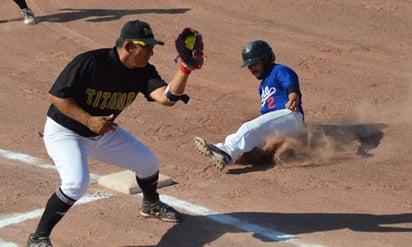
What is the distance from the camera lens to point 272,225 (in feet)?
22.7

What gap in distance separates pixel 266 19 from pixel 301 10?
2.28ft

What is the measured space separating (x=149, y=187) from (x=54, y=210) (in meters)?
1.03

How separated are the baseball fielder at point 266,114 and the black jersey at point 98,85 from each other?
1660 mm

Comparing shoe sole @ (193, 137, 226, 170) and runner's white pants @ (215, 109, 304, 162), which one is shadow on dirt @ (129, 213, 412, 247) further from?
runner's white pants @ (215, 109, 304, 162)

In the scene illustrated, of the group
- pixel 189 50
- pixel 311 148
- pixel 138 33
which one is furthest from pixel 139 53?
pixel 311 148

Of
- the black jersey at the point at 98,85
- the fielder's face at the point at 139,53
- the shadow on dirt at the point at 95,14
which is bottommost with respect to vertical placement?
the shadow on dirt at the point at 95,14

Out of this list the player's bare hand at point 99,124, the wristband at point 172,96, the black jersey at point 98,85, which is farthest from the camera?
the wristband at point 172,96

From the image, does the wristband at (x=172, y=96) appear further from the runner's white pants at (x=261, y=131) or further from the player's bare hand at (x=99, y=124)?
the runner's white pants at (x=261, y=131)

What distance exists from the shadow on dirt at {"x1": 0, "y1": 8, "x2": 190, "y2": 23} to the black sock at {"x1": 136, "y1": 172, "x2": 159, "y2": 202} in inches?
274

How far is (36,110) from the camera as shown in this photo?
398 inches

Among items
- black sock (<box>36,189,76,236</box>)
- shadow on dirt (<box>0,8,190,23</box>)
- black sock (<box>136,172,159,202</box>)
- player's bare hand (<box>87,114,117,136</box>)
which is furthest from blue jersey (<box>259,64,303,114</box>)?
shadow on dirt (<box>0,8,190,23</box>)

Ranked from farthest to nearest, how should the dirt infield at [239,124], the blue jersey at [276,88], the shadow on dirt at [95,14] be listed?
the shadow on dirt at [95,14] → the blue jersey at [276,88] → the dirt infield at [239,124]

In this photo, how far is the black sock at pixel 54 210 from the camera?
20.3 ft

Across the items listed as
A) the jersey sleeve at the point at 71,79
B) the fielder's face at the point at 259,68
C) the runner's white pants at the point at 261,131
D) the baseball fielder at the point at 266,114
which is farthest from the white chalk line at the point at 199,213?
the fielder's face at the point at 259,68
